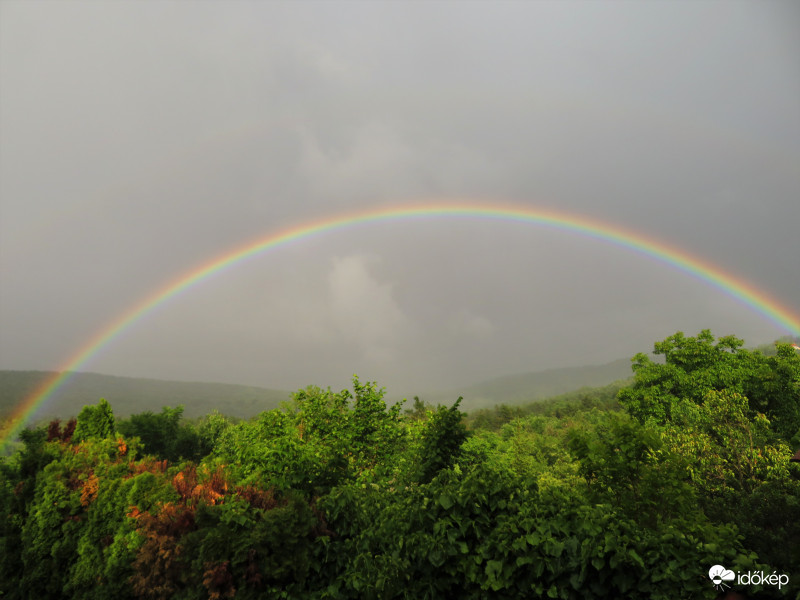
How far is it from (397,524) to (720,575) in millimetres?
4168

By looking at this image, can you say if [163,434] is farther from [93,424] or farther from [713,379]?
[713,379]

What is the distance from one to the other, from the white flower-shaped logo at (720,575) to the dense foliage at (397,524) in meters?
0.11

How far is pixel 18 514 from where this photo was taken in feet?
45.4

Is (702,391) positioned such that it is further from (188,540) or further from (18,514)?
(18,514)

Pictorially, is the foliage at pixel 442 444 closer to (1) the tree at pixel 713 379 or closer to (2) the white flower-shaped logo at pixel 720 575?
(2) the white flower-shaped logo at pixel 720 575

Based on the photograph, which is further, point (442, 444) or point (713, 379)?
point (713, 379)

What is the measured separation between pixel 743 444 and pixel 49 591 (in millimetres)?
27314

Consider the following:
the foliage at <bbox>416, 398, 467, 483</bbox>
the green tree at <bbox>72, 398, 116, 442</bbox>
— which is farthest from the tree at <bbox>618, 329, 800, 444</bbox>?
the green tree at <bbox>72, 398, 116, 442</bbox>

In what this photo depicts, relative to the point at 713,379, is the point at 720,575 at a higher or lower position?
higher

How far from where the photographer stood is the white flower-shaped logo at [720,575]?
4535 mm

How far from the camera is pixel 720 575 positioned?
15.0ft

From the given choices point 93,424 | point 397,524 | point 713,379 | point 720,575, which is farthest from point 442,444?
point 713,379

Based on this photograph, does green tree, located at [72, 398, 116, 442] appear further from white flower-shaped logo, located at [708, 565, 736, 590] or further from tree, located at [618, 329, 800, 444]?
tree, located at [618, 329, 800, 444]

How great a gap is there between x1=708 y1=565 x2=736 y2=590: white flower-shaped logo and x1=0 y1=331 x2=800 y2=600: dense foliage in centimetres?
11
